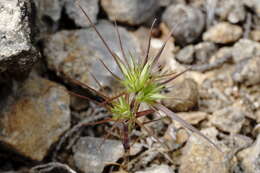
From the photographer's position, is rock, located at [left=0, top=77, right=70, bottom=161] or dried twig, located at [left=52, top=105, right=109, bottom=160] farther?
dried twig, located at [left=52, top=105, right=109, bottom=160]

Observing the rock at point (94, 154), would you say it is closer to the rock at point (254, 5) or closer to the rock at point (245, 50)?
the rock at point (245, 50)

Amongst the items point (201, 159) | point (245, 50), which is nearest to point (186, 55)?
point (245, 50)

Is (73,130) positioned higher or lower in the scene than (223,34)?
lower

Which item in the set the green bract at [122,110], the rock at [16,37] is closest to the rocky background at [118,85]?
the rock at [16,37]

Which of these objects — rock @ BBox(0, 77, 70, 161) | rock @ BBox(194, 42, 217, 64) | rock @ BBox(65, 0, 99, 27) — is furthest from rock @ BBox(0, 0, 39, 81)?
rock @ BBox(194, 42, 217, 64)

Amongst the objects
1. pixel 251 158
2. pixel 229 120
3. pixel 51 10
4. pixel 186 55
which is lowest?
pixel 251 158

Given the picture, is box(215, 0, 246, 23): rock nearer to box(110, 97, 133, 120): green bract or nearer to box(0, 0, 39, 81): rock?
box(110, 97, 133, 120): green bract

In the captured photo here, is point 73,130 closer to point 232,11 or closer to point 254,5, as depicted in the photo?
point 232,11
